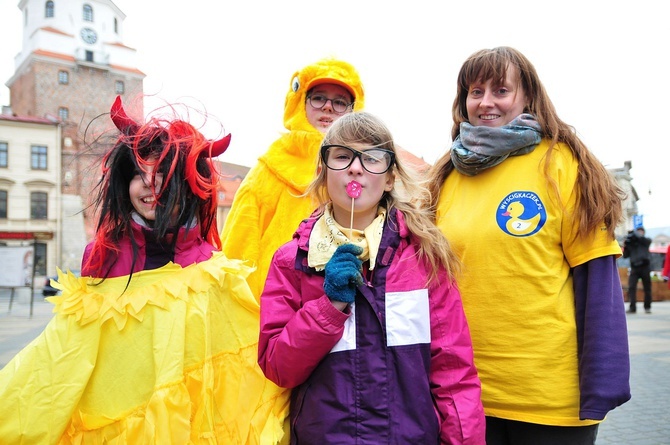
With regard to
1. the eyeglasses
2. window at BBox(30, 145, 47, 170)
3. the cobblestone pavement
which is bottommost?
the cobblestone pavement

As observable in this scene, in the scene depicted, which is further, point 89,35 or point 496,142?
point 89,35

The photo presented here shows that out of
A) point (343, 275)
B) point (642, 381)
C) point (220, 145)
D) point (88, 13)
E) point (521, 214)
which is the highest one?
point (88, 13)

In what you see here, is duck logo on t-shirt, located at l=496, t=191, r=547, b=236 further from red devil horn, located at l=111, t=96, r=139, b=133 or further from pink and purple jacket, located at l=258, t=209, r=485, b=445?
red devil horn, located at l=111, t=96, r=139, b=133

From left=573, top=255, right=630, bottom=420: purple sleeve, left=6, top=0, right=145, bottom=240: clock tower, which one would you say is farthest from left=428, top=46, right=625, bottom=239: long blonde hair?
left=6, top=0, right=145, bottom=240: clock tower

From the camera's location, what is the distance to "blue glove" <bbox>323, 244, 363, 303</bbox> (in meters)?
1.56

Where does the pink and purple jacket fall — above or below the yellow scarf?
below

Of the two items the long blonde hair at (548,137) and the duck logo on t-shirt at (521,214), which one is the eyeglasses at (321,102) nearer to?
the long blonde hair at (548,137)

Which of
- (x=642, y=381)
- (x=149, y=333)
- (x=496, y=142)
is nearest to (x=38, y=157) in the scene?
(x=642, y=381)

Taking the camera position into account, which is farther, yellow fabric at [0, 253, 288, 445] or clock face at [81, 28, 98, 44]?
clock face at [81, 28, 98, 44]

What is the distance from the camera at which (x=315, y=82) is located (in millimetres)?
3111

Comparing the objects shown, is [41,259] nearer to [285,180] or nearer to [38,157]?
[38,157]

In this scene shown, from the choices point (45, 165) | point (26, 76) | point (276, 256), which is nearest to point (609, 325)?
point (276, 256)

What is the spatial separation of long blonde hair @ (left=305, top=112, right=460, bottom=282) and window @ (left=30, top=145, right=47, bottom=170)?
38558 mm

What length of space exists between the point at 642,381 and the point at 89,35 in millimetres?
51158
